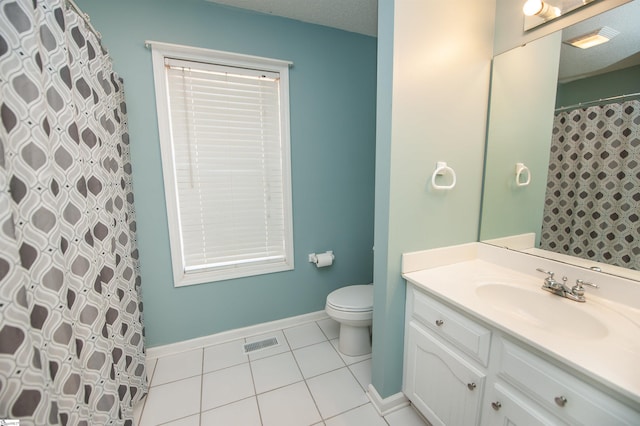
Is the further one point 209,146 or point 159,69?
point 209,146

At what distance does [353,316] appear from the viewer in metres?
1.69

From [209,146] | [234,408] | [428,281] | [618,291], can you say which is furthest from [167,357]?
[618,291]

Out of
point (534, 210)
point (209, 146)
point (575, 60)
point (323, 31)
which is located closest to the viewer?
point (575, 60)

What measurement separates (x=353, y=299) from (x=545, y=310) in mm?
1070

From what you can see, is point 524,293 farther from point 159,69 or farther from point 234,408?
point 159,69

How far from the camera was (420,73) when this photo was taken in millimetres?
1184

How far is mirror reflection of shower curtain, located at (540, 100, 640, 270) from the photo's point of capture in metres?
1.00

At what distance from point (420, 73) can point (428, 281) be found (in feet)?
3.41

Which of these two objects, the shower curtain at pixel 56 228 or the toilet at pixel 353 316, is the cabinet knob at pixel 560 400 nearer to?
the toilet at pixel 353 316

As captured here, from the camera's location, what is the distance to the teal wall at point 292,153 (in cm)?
158

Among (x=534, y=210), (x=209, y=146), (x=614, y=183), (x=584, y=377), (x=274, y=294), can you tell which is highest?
(x=209, y=146)

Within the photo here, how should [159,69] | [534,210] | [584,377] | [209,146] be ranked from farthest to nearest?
[209,146], [159,69], [534,210], [584,377]

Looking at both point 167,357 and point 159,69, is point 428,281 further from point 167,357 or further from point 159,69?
point 159,69

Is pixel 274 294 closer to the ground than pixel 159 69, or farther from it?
closer to the ground
